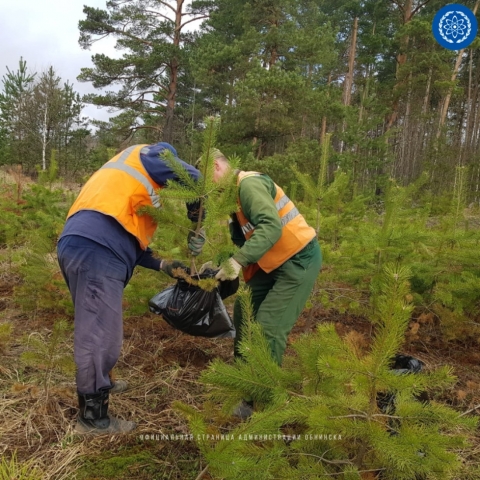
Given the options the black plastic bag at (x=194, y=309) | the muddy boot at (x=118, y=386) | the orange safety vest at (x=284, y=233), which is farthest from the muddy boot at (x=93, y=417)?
the orange safety vest at (x=284, y=233)

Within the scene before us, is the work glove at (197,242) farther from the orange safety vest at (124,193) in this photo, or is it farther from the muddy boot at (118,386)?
the muddy boot at (118,386)

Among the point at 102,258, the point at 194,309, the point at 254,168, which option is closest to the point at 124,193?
the point at 102,258

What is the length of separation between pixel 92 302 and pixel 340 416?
149cm

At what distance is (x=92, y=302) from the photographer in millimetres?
2291

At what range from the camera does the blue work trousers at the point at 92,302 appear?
228cm

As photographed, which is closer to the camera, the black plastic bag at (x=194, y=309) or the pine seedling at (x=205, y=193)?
the pine seedling at (x=205, y=193)

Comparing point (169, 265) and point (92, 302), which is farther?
point (169, 265)

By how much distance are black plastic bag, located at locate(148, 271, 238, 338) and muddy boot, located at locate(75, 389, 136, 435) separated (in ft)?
2.10

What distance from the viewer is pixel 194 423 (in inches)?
58.8

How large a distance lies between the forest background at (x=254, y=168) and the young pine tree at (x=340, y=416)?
620mm

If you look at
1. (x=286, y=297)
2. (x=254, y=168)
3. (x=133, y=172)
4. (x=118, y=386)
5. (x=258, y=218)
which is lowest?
Answer: (x=118, y=386)

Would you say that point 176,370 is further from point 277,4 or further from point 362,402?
point 277,4

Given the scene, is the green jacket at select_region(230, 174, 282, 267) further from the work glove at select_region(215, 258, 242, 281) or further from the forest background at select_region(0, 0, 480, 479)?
the forest background at select_region(0, 0, 480, 479)

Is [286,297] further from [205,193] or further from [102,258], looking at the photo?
[102,258]
